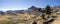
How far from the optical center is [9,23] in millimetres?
37250

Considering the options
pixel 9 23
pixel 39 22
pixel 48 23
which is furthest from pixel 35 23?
pixel 9 23

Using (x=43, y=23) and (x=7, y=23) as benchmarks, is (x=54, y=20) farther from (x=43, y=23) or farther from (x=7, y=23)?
(x=7, y=23)

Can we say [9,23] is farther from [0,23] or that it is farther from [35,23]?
[35,23]

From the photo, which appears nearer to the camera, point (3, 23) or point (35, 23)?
point (35, 23)

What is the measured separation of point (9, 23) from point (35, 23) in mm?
8516

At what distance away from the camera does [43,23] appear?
3216cm

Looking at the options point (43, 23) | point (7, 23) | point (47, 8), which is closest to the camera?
point (43, 23)

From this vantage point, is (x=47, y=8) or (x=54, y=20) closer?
(x=54, y=20)

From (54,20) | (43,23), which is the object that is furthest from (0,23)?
(54,20)

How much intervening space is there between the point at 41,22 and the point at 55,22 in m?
3.68

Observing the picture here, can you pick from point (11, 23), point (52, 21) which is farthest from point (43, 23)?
point (11, 23)

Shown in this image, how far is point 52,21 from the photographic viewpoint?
33562mm

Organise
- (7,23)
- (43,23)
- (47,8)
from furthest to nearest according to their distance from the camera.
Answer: (47,8) → (7,23) → (43,23)

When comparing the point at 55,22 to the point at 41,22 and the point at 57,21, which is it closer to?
the point at 57,21
